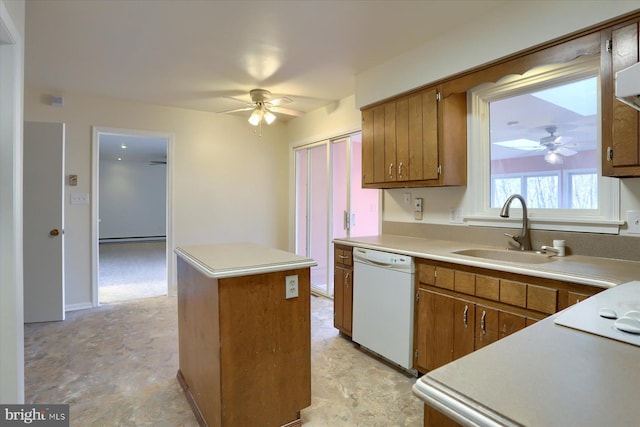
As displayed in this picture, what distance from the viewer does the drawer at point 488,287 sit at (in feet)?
6.12

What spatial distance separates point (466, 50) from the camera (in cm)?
239

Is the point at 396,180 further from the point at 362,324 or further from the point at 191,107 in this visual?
the point at 191,107

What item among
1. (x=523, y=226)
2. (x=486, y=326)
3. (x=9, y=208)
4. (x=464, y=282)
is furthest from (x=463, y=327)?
(x=9, y=208)

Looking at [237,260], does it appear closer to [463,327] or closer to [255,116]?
[463,327]

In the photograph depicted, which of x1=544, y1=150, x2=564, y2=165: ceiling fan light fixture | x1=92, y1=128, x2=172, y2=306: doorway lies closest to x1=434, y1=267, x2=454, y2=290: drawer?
x1=544, y1=150, x2=564, y2=165: ceiling fan light fixture

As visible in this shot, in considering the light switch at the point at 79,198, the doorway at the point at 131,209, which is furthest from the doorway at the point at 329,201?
the light switch at the point at 79,198

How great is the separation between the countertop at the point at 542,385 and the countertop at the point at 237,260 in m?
1.14

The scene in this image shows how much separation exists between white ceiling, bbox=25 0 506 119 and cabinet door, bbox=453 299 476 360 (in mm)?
1890

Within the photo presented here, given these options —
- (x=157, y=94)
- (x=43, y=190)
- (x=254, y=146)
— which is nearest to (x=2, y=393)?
(x=43, y=190)

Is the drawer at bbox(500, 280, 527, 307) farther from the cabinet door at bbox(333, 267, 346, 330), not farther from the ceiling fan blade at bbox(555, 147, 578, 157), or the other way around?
the cabinet door at bbox(333, 267, 346, 330)

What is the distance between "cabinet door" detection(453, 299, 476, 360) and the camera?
6.51 ft

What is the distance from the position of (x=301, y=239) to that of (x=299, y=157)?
1228mm

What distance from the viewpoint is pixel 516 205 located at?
247 centimetres

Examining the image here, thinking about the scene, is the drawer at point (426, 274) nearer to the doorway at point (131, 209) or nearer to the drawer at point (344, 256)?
the drawer at point (344, 256)
